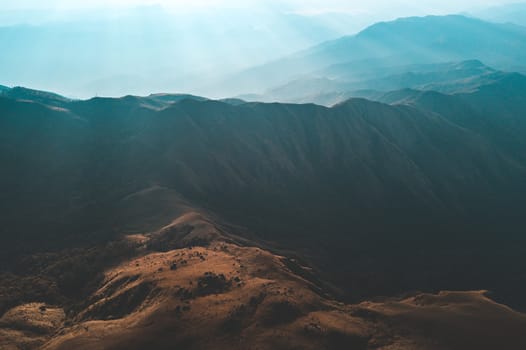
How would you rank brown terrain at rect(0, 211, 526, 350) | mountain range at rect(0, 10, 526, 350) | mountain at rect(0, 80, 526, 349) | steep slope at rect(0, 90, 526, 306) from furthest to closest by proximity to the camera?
steep slope at rect(0, 90, 526, 306), mountain at rect(0, 80, 526, 349), mountain range at rect(0, 10, 526, 350), brown terrain at rect(0, 211, 526, 350)

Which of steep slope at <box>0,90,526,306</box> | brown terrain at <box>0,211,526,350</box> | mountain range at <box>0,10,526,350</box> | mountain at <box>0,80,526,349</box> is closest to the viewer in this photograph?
brown terrain at <box>0,211,526,350</box>

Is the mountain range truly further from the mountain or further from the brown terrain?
the mountain

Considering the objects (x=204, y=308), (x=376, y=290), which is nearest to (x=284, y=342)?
(x=204, y=308)

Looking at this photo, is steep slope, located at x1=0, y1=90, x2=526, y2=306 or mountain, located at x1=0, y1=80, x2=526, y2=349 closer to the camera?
mountain, located at x1=0, y1=80, x2=526, y2=349

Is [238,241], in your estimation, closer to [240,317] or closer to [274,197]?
[240,317]

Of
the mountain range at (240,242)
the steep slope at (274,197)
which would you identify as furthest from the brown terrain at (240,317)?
the steep slope at (274,197)

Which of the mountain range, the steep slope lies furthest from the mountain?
the steep slope

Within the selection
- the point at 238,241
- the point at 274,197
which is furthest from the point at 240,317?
the point at 274,197

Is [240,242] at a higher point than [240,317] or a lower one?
lower
